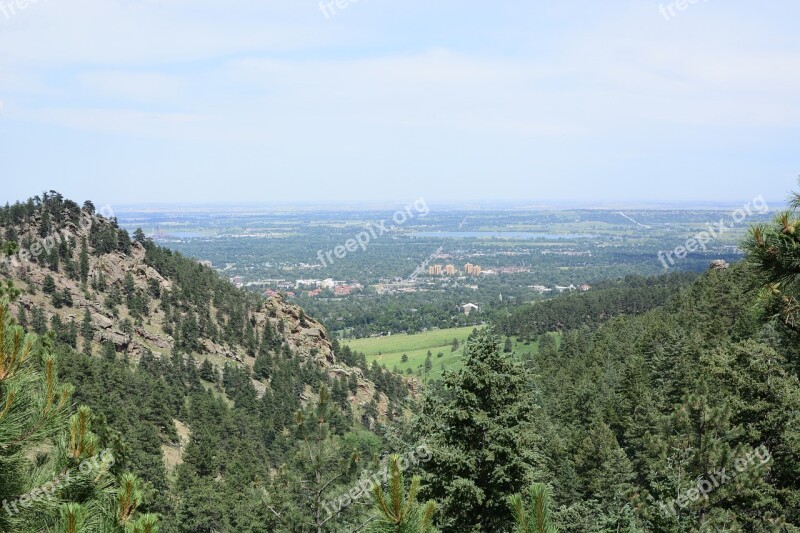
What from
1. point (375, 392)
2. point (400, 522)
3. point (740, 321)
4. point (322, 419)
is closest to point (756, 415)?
point (322, 419)

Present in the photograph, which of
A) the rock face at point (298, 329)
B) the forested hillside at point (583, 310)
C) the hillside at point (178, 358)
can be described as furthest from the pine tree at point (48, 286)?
the forested hillside at point (583, 310)

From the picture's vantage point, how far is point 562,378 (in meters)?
54.0

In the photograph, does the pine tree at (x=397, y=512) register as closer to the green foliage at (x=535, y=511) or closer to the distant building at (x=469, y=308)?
the green foliage at (x=535, y=511)

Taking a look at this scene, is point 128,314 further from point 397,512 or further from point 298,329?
point 397,512

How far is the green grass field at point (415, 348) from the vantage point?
109688mm

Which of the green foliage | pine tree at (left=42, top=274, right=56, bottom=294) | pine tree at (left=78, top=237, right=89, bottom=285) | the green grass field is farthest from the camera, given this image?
the green grass field

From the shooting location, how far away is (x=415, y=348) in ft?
417

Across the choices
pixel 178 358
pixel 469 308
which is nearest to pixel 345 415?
pixel 178 358

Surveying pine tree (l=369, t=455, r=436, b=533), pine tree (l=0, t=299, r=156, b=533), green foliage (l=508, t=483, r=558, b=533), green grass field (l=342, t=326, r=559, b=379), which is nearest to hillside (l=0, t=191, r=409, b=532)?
green grass field (l=342, t=326, r=559, b=379)

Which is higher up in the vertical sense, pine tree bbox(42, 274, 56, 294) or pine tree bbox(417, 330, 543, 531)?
pine tree bbox(417, 330, 543, 531)

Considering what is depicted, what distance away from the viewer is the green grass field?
110 m

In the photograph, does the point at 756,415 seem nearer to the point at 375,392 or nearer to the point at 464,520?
the point at 464,520

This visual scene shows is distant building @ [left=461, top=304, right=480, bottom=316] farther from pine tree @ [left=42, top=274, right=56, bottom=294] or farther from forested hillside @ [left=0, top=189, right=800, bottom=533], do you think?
pine tree @ [left=42, top=274, right=56, bottom=294]

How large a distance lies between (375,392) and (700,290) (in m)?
44.6
